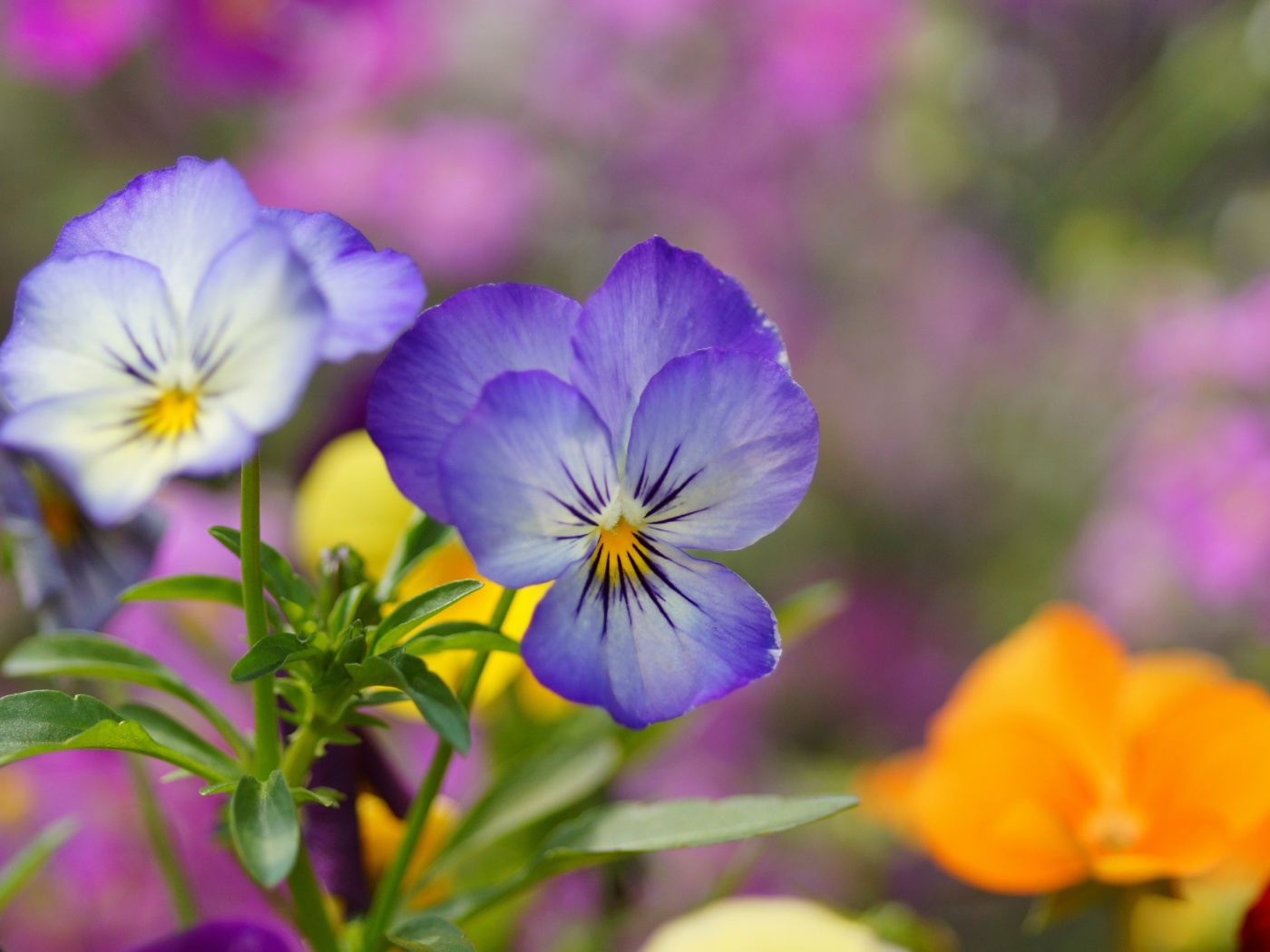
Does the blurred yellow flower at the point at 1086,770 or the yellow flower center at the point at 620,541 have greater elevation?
the yellow flower center at the point at 620,541

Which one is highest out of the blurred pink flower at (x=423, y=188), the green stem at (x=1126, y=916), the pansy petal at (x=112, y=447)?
the blurred pink flower at (x=423, y=188)

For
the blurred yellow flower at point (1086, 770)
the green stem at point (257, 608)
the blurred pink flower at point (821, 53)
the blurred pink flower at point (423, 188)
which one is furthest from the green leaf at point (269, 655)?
the blurred pink flower at point (821, 53)

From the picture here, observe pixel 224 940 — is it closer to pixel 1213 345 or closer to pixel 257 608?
pixel 257 608

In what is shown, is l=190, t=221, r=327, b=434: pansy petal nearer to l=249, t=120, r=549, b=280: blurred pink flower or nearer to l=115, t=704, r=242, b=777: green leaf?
l=115, t=704, r=242, b=777: green leaf

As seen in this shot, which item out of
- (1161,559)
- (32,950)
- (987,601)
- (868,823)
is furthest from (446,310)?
(987,601)

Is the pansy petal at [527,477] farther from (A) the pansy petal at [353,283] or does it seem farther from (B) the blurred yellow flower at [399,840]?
(B) the blurred yellow flower at [399,840]

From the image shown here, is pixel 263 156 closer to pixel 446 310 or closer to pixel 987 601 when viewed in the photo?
pixel 987 601
